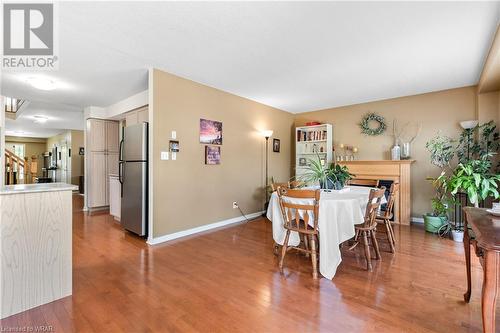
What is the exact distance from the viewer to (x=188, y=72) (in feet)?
11.2

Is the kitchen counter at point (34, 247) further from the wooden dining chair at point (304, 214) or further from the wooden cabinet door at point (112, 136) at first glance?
the wooden cabinet door at point (112, 136)

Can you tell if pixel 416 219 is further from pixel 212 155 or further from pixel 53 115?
pixel 53 115

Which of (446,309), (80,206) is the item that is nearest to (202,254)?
(446,309)

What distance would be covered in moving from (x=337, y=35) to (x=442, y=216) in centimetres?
330

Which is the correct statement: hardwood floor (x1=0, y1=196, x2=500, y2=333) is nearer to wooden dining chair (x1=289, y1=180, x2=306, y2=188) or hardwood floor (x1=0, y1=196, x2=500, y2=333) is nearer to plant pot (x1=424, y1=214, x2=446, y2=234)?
plant pot (x1=424, y1=214, x2=446, y2=234)

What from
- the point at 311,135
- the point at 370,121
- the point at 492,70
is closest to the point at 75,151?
the point at 311,135

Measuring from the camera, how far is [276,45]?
2633mm

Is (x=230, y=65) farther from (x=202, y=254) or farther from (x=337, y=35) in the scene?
(x=202, y=254)

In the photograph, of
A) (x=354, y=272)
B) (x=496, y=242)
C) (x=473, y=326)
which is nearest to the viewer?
(x=496, y=242)

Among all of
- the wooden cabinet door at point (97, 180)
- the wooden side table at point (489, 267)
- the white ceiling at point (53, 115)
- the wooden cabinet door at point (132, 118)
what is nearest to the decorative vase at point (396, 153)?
the wooden side table at point (489, 267)

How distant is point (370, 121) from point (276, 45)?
126 inches

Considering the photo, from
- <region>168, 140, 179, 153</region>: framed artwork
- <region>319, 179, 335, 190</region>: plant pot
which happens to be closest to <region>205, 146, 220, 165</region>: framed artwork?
<region>168, 140, 179, 153</region>: framed artwork

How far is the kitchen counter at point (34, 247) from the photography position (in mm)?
1666

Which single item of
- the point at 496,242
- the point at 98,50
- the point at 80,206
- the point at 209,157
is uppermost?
the point at 98,50
